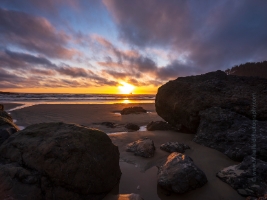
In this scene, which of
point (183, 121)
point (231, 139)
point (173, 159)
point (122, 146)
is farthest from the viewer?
point (183, 121)

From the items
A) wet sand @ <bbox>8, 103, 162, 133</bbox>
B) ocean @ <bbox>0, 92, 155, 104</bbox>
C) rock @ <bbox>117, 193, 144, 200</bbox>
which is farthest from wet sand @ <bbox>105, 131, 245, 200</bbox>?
ocean @ <bbox>0, 92, 155, 104</bbox>

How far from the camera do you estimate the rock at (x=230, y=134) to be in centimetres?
342

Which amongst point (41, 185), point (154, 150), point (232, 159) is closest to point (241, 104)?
point (232, 159)

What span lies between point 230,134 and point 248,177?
57.3 inches

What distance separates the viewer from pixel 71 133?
2717mm

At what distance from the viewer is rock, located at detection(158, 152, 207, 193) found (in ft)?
8.46

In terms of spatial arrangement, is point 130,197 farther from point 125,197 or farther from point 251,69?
point 251,69

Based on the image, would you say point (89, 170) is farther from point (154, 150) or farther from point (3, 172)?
point (154, 150)

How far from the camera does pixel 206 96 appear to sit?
4879 millimetres

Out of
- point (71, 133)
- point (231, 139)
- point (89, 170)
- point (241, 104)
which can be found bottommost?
point (89, 170)

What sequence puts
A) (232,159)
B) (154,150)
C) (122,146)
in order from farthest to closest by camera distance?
(122,146), (154,150), (232,159)

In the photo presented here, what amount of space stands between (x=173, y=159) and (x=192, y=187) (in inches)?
21.5

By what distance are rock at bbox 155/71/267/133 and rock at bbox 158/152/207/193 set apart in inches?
93.9

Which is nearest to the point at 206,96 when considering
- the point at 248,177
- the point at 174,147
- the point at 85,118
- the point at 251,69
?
the point at 174,147
